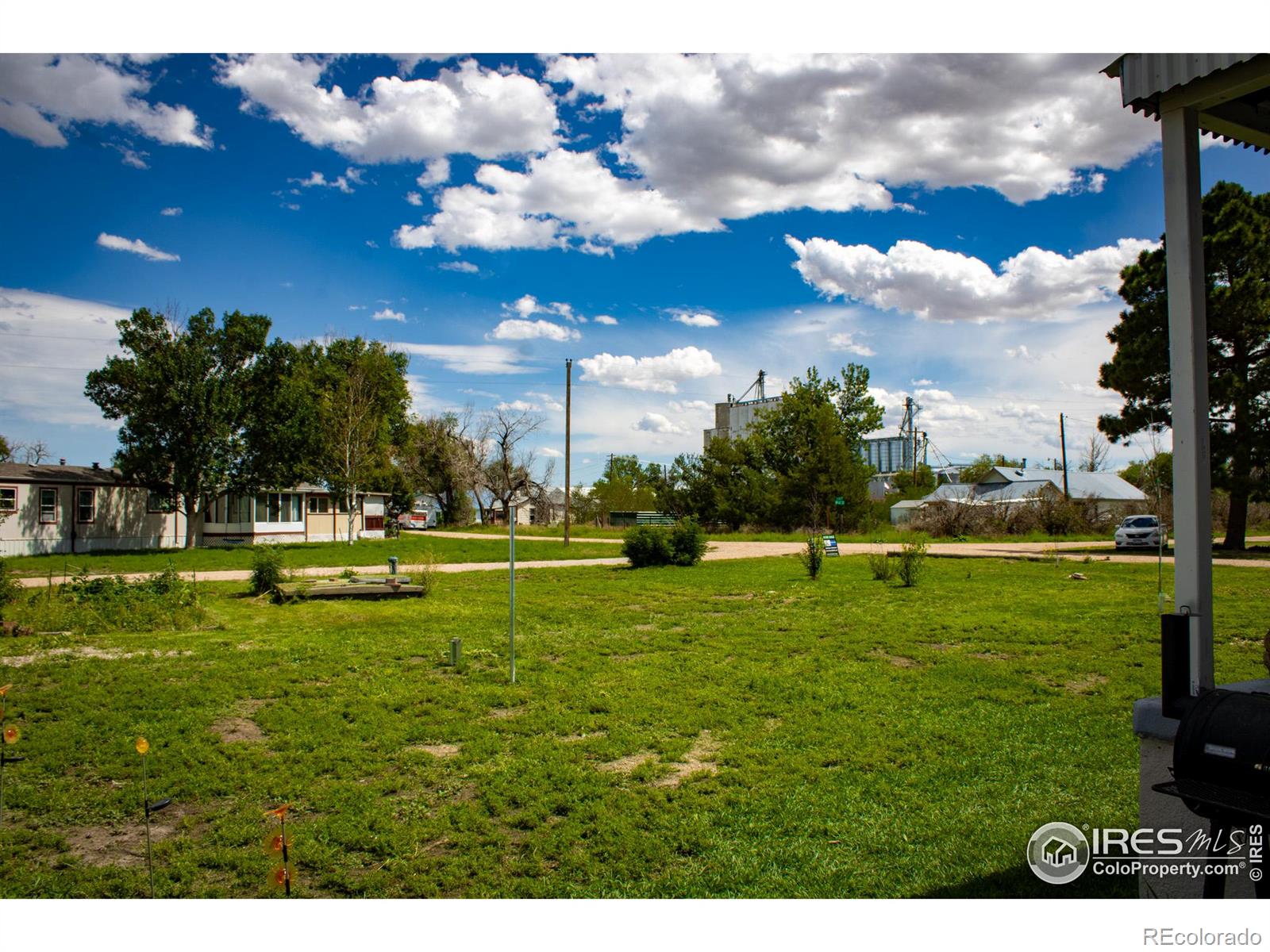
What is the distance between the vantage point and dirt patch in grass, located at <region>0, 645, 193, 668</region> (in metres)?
7.67

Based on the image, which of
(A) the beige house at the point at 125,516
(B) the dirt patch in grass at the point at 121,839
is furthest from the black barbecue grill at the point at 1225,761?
(A) the beige house at the point at 125,516

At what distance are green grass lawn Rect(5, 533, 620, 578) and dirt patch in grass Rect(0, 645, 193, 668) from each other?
24.1 ft

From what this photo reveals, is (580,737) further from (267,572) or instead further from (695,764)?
(267,572)

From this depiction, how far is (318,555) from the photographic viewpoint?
2306 centimetres

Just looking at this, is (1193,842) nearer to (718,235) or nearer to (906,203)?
(906,203)

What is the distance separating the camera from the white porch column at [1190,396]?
2.76 m

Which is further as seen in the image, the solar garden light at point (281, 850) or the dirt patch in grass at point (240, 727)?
the dirt patch in grass at point (240, 727)

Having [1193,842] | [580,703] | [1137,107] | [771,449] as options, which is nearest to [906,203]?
[1137,107]

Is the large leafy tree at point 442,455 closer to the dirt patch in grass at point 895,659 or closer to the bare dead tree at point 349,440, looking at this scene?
the bare dead tree at point 349,440

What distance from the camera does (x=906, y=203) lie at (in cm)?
856

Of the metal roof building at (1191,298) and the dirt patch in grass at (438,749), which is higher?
the metal roof building at (1191,298)

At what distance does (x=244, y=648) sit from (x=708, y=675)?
5.06 m

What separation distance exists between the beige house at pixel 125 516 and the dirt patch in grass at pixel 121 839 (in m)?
25.1

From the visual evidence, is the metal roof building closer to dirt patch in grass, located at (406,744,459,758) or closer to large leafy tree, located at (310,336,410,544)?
dirt patch in grass, located at (406,744,459,758)
